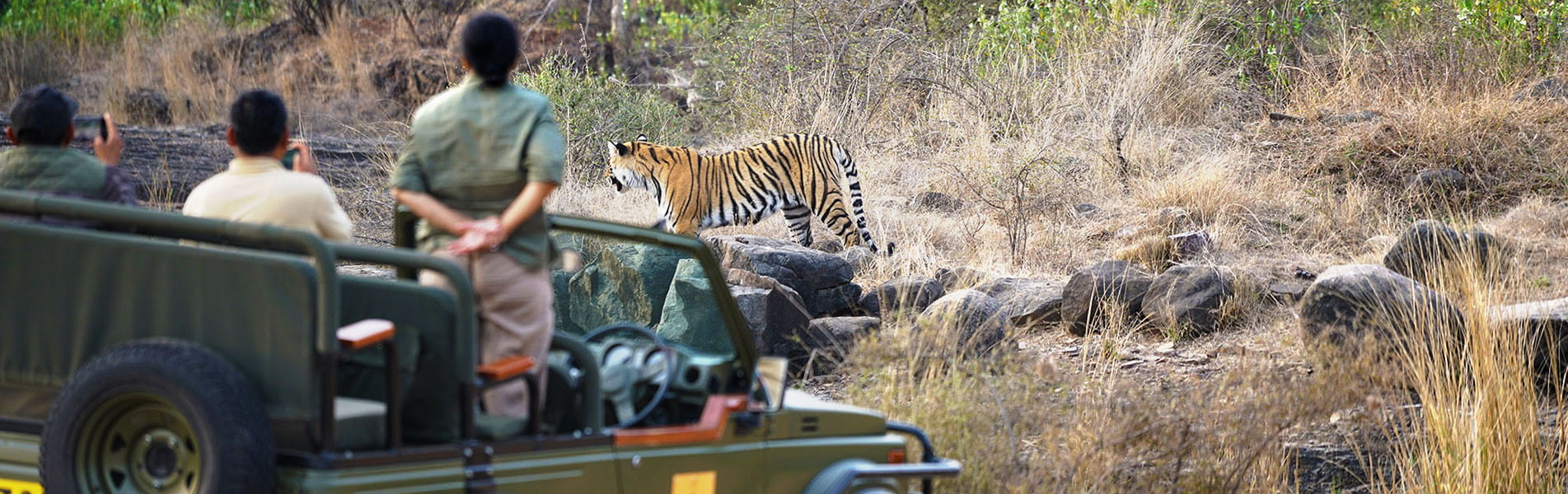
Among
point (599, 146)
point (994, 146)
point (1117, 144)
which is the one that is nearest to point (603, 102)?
point (599, 146)

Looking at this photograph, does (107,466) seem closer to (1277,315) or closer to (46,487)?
(46,487)

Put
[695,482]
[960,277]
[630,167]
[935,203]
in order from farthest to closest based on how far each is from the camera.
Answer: [935,203] → [630,167] → [960,277] → [695,482]

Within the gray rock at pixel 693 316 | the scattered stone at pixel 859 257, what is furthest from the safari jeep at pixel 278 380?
the scattered stone at pixel 859 257

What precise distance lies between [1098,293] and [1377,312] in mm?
2226

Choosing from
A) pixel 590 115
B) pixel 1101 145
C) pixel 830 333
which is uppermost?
pixel 590 115

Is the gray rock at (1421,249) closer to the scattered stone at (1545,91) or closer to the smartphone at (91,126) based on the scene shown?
the scattered stone at (1545,91)

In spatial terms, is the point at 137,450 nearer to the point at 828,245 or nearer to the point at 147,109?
the point at 828,245

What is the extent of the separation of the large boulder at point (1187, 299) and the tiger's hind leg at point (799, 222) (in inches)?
168

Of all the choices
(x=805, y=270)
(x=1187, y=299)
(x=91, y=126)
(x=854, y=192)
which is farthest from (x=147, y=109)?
(x=91, y=126)

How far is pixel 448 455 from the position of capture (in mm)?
3289

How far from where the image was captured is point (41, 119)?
13.9 ft

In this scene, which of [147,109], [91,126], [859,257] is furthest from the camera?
[147,109]

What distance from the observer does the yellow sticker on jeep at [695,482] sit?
12.7 ft

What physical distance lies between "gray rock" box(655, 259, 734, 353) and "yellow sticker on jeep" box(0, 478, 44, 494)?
15.6 ft
